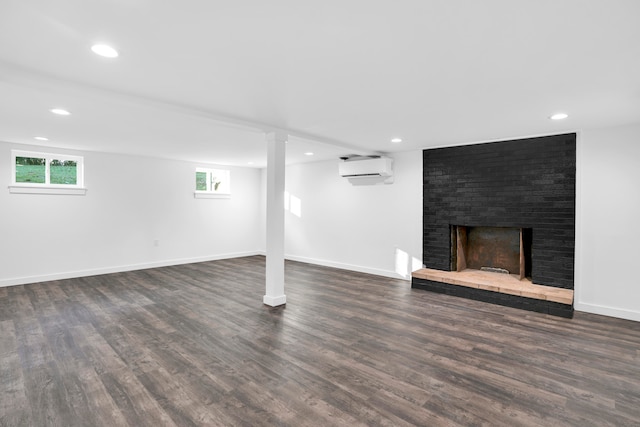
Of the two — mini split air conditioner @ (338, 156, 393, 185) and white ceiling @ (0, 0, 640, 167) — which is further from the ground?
white ceiling @ (0, 0, 640, 167)

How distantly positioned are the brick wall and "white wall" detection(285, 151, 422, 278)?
318 millimetres

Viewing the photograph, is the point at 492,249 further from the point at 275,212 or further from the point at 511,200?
the point at 275,212

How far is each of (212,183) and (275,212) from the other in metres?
4.43

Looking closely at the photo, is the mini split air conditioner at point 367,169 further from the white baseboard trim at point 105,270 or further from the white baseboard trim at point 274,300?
the white baseboard trim at point 105,270

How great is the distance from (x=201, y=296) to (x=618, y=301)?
534 cm

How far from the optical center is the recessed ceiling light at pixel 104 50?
6.51 ft

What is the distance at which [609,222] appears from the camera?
3902 mm

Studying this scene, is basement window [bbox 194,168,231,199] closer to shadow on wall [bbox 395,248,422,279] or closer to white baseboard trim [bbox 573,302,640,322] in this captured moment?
shadow on wall [bbox 395,248,422,279]

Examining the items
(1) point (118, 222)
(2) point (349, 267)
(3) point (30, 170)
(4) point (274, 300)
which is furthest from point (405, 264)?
(3) point (30, 170)

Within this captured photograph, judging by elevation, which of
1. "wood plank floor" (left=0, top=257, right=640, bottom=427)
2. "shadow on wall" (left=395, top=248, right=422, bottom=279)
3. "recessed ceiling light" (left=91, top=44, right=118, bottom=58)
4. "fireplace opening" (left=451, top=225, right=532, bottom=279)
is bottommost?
"wood plank floor" (left=0, top=257, right=640, bottom=427)

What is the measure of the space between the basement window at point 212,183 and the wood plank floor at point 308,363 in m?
3.44

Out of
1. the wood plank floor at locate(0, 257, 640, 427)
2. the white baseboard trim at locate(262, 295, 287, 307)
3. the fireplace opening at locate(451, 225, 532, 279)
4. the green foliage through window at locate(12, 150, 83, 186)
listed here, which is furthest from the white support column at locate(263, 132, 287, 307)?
the green foliage through window at locate(12, 150, 83, 186)

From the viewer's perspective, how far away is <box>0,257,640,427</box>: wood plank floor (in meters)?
2.05

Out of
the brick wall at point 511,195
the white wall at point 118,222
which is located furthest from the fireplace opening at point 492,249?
the white wall at point 118,222
